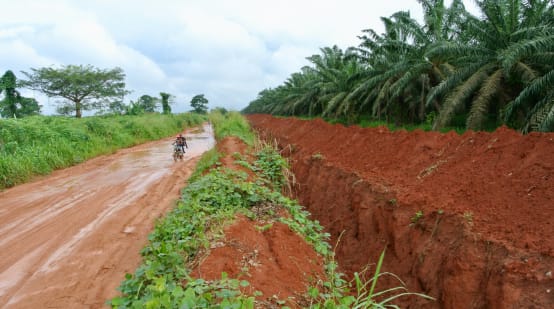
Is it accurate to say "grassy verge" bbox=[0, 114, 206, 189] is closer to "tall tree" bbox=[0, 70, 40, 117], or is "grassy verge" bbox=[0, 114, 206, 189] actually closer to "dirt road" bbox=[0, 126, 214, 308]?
"dirt road" bbox=[0, 126, 214, 308]

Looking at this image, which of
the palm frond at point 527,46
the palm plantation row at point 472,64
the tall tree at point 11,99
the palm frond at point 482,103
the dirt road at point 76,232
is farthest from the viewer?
the tall tree at point 11,99

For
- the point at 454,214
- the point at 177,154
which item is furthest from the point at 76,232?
the point at 177,154

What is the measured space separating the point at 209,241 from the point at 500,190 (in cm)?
376

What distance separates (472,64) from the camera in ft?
37.8

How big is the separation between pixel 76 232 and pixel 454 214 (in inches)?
252

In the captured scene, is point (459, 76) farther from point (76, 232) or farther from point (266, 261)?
point (76, 232)

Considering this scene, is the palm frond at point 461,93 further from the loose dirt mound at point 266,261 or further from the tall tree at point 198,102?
the tall tree at point 198,102

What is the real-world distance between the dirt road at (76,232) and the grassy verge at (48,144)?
712mm

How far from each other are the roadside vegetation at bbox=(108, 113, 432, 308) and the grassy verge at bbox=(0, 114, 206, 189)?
305 inches

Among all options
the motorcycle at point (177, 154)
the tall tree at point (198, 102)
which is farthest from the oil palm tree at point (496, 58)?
the tall tree at point (198, 102)

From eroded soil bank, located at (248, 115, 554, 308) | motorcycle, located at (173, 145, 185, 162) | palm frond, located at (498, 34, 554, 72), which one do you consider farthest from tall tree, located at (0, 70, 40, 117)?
palm frond, located at (498, 34, 554, 72)

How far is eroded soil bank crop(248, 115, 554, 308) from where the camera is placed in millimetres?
3238

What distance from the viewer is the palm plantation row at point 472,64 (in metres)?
9.32

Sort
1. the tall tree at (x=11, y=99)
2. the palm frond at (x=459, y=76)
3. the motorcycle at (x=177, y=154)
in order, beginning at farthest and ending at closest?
the tall tree at (x=11, y=99) → the motorcycle at (x=177, y=154) → the palm frond at (x=459, y=76)
